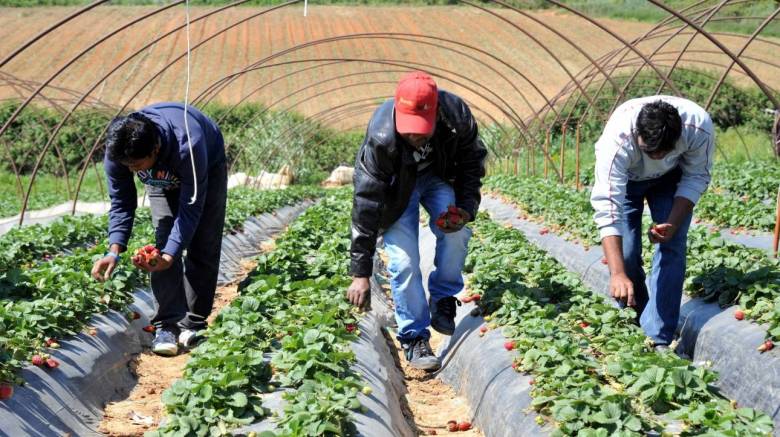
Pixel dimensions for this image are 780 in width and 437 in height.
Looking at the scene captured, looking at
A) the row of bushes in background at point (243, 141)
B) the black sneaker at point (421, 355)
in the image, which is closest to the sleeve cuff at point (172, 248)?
the black sneaker at point (421, 355)

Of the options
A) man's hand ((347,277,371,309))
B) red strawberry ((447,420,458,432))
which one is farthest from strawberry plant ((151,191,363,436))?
red strawberry ((447,420,458,432))

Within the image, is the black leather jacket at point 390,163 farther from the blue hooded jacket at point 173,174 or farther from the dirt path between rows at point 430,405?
the blue hooded jacket at point 173,174

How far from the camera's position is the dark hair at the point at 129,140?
4.77m

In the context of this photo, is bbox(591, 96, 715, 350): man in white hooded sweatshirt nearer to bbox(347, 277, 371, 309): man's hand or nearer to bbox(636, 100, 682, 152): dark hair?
bbox(636, 100, 682, 152): dark hair

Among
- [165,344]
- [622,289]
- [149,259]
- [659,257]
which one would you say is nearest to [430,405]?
[622,289]

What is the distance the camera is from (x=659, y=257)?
5.02 m

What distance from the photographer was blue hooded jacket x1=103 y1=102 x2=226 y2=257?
16.8ft

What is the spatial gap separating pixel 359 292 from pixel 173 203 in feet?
4.67

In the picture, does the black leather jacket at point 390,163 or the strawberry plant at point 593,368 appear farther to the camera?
the black leather jacket at point 390,163

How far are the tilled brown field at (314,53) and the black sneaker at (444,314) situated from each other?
1317 inches

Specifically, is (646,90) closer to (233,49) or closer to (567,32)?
(567,32)

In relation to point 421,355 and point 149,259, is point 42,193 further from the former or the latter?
point 421,355

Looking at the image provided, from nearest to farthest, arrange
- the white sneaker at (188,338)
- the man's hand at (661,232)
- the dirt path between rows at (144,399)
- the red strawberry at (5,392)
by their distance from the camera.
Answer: the red strawberry at (5,392), the dirt path between rows at (144,399), the man's hand at (661,232), the white sneaker at (188,338)

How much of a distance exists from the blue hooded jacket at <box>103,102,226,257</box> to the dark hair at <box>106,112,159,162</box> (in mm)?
238
